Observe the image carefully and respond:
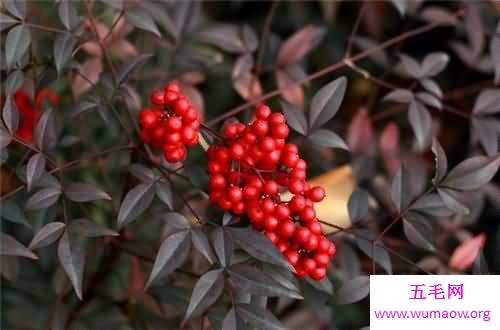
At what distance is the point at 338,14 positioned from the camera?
4.83 feet

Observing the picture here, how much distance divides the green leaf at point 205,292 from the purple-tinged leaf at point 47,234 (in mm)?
152

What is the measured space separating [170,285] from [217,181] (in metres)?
0.19

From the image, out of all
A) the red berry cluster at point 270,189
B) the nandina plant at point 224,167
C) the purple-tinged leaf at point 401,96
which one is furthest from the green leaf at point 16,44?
the purple-tinged leaf at point 401,96

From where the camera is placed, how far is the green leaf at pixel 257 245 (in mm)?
693

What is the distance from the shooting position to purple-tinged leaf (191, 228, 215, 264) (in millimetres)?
704

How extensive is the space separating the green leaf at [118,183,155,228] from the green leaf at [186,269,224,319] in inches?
3.9

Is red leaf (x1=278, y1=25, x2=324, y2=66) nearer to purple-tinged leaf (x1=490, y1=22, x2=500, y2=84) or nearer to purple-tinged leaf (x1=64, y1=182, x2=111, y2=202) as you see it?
purple-tinged leaf (x1=490, y1=22, x2=500, y2=84)

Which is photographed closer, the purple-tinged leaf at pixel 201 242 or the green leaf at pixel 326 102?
the purple-tinged leaf at pixel 201 242

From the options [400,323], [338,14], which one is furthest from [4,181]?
[338,14]

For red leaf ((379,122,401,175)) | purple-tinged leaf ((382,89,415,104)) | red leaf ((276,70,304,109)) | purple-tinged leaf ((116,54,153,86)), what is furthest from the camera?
red leaf ((379,122,401,175))

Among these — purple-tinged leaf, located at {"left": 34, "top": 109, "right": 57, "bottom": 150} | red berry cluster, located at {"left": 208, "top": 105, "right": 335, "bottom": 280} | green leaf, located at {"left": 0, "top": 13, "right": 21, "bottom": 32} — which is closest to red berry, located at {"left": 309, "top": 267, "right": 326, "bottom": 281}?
red berry cluster, located at {"left": 208, "top": 105, "right": 335, "bottom": 280}

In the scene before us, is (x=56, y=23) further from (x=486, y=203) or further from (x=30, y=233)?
(x=486, y=203)

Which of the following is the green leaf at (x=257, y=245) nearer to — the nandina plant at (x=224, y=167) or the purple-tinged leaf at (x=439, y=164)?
the nandina plant at (x=224, y=167)

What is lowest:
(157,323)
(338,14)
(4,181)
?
(157,323)
